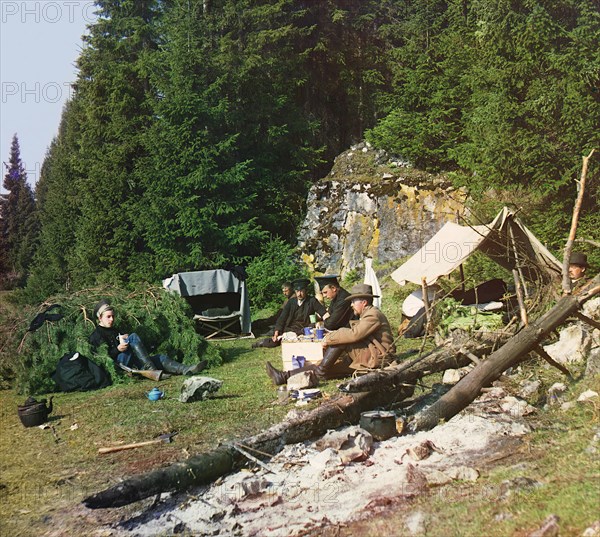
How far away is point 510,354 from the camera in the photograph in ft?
21.1

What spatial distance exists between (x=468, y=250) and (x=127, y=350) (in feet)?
19.8

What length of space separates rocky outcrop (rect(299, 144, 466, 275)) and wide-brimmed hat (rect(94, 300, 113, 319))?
1007 cm

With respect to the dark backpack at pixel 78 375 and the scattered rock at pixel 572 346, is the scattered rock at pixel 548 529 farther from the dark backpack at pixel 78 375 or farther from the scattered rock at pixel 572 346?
the dark backpack at pixel 78 375

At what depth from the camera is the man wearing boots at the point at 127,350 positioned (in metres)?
9.92

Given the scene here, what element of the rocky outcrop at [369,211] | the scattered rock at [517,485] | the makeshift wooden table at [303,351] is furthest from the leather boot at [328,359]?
the rocky outcrop at [369,211]

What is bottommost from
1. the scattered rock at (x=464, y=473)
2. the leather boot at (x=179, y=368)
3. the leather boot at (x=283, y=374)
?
the leather boot at (x=179, y=368)

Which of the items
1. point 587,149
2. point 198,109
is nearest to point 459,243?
point 587,149

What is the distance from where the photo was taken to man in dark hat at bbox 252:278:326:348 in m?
12.1

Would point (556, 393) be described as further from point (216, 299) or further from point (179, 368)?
point (216, 299)

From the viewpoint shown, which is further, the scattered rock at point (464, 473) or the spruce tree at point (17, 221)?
the spruce tree at point (17, 221)

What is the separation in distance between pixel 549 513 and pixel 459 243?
8.35 meters

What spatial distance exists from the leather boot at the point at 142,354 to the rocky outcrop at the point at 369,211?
10081 mm

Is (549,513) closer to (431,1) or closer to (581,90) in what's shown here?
(581,90)

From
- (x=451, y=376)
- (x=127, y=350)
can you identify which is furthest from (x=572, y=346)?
(x=127, y=350)
